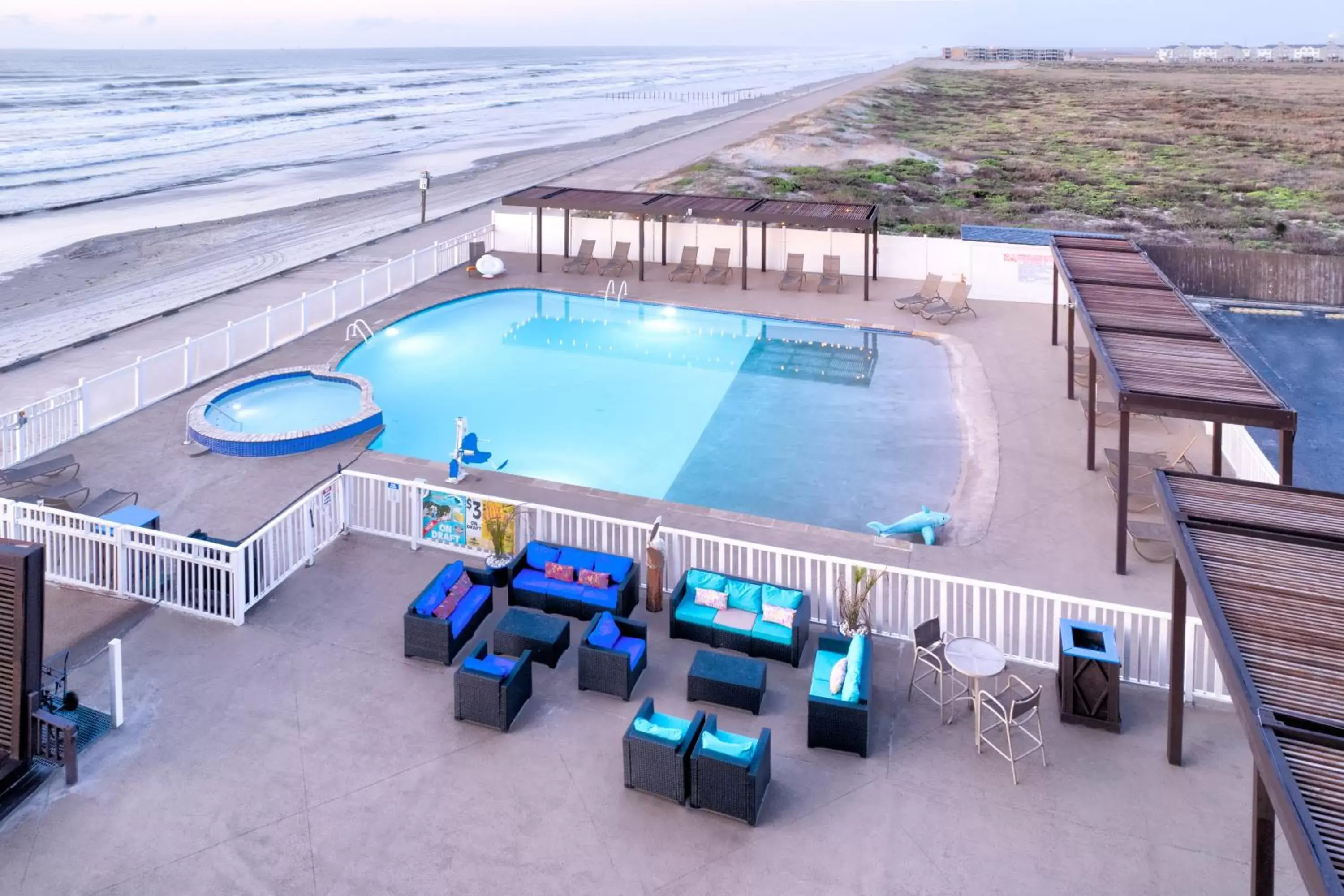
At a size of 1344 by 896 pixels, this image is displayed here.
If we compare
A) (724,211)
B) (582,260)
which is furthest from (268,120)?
(724,211)

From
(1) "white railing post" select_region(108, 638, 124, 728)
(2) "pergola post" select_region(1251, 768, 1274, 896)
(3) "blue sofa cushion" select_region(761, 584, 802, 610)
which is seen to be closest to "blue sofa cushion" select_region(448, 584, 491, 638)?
(1) "white railing post" select_region(108, 638, 124, 728)

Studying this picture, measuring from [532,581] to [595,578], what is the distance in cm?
71

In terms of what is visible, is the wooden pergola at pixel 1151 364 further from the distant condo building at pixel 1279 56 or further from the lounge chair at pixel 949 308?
the distant condo building at pixel 1279 56

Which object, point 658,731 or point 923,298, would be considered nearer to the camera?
point 658,731

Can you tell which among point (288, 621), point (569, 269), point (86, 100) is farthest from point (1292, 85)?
point (86, 100)

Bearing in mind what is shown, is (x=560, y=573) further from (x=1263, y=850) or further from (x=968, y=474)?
(x=968, y=474)

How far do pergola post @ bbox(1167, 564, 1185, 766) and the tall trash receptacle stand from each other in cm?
45

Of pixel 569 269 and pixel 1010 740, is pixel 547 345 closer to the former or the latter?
pixel 569 269

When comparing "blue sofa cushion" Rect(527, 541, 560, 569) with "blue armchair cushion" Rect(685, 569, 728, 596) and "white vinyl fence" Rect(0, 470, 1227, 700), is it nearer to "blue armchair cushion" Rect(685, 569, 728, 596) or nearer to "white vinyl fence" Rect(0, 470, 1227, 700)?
"white vinyl fence" Rect(0, 470, 1227, 700)

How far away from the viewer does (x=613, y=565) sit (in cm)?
1041

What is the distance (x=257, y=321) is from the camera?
2141cm

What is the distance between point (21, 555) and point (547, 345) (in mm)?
→ 15960

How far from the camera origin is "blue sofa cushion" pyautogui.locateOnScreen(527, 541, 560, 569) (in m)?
10.7

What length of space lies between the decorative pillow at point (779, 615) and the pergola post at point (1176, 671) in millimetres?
3266
